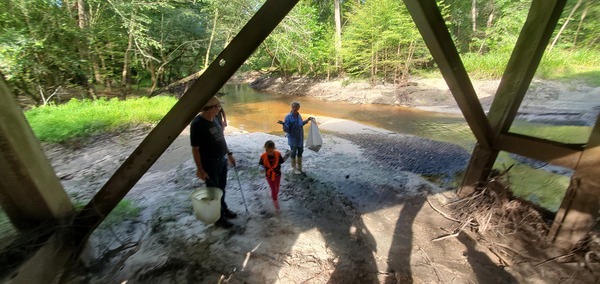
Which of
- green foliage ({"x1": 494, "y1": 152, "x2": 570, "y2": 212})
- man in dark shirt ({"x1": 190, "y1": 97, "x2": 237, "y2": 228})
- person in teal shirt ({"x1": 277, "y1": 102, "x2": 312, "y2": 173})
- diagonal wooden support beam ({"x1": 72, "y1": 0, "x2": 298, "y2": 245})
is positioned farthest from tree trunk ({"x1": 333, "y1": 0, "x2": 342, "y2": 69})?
diagonal wooden support beam ({"x1": 72, "y1": 0, "x2": 298, "y2": 245})

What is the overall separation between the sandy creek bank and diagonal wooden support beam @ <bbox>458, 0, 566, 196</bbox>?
781mm

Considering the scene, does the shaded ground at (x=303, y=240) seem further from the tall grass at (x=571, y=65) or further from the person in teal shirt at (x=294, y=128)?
the tall grass at (x=571, y=65)

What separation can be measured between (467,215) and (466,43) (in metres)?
13.4

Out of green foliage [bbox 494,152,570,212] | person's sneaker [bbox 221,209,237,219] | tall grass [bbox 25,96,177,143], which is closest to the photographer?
person's sneaker [bbox 221,209,237,219]

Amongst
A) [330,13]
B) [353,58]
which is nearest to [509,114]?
[353,58]

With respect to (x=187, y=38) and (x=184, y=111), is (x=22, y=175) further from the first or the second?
(x=187, y=38)

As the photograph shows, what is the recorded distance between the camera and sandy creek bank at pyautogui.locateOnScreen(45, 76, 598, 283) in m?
2.65

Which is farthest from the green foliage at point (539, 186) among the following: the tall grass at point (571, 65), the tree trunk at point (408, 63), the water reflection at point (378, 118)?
the tree trunk at point (408, 63)

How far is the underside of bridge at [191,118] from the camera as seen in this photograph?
1.88 m

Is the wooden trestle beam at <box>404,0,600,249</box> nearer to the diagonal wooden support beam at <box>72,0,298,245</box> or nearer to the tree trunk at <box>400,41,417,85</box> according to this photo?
the diagonal wooden support beam at <box>72,0,298,245</box>

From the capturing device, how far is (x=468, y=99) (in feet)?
10.3

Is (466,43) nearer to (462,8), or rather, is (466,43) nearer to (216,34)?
(462,8)

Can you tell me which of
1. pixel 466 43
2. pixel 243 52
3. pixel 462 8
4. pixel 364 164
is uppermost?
pixel 462 8

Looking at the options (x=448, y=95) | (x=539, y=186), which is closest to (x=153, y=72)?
→ (x=448, y=95)
